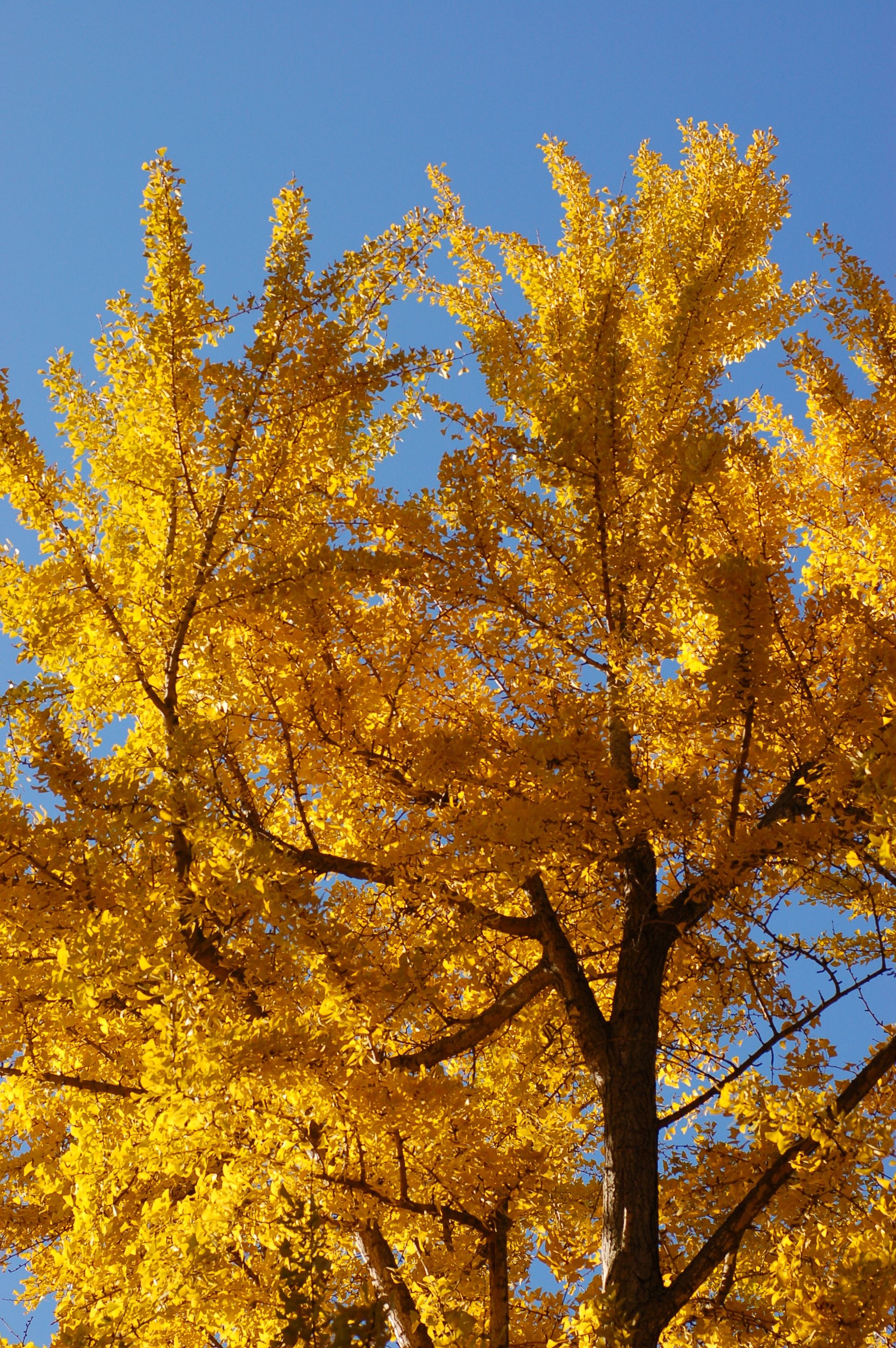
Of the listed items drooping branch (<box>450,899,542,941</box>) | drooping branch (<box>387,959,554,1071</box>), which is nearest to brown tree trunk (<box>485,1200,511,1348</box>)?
drooping branch (<box>387,959,554,1071</box>)

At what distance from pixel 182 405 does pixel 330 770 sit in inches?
59.3

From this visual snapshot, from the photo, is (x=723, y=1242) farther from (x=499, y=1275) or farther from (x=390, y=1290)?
(x=499, y=1275)

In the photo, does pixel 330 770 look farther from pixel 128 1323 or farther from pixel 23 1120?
pixel 128 1323

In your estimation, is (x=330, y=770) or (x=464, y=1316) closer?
(x=464, y=1316)

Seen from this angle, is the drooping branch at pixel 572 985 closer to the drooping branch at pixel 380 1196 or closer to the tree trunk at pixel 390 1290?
the drooping branch at pixel 380 1196

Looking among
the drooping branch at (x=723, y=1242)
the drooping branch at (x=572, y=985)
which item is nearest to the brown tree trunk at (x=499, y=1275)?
the drooping branch at (x=572, y=985)

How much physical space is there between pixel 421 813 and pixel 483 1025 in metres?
0.91

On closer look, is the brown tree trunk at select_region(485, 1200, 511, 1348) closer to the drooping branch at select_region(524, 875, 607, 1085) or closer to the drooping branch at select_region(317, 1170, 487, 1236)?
the drooping branch at select_region(317, 1170, 487, 1236)

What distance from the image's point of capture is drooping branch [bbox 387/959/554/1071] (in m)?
3.75

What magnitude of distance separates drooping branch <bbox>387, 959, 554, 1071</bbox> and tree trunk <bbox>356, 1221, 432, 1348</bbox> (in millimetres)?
857

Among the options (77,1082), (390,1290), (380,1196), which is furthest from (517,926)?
(77,1082)

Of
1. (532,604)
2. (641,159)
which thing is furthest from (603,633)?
(641,159)

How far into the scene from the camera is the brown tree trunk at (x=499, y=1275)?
4941mm

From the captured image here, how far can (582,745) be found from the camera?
344cm
